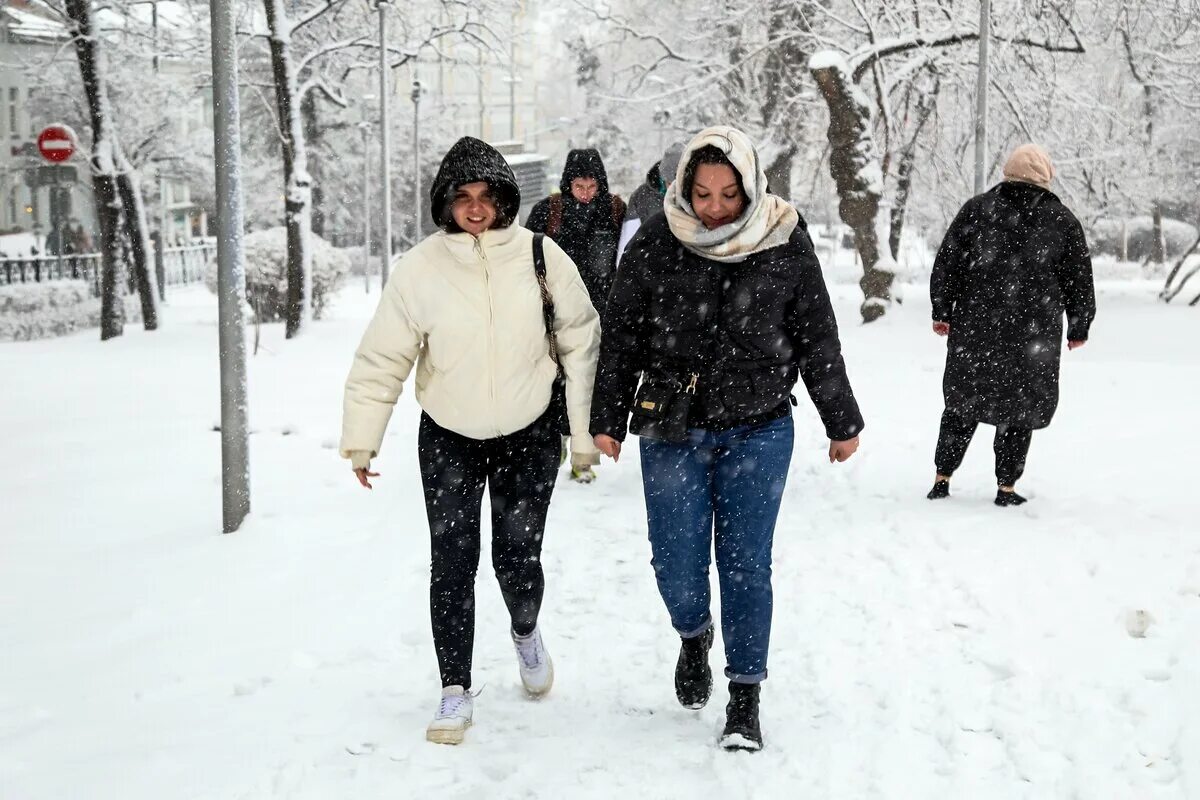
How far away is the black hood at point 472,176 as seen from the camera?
11.6ft

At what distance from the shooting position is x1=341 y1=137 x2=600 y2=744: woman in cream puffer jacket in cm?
360

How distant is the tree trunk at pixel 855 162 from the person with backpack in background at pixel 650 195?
11050mm

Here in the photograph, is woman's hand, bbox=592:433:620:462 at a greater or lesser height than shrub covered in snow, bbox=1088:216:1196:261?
lesser

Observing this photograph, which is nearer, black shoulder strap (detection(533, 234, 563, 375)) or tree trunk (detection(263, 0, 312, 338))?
black shoulder strap (detection(533, 234, 563, 375))

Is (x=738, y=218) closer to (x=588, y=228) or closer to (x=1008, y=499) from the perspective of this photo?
(x=588, y=228)

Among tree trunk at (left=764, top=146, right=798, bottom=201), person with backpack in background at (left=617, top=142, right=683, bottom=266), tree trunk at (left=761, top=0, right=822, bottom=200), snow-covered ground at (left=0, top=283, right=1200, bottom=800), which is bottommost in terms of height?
snow-covered ground at (left=0, top=283, right=1200, bottom=800)

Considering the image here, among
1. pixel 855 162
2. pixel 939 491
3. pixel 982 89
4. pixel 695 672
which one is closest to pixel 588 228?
pixel 939 491

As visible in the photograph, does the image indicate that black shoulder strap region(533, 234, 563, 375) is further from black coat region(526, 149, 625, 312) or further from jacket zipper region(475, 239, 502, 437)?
black coat region(526, 149, 625, 312)

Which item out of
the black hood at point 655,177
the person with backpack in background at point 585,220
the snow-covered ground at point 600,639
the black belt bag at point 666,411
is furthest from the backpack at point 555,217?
the black belt bag at point 666,411

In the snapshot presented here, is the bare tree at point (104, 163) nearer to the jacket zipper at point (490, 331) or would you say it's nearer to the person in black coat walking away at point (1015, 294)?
the person in black coat walking away at point (1015, 294)

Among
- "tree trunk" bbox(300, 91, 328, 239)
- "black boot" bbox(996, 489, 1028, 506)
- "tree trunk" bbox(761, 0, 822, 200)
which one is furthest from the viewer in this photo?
"tree trunk" bbox(300, 91, 328, 239)

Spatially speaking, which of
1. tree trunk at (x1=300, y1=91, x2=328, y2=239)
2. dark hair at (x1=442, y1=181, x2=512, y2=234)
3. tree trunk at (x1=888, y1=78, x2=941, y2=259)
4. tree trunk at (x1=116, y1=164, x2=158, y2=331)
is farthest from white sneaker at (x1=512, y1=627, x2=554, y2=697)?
tree trunk at (x1=300, y1=91, x2=328, y2=239)

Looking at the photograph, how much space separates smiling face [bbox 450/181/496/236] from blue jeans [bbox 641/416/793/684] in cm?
88

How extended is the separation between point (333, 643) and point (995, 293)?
3918 mm
